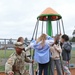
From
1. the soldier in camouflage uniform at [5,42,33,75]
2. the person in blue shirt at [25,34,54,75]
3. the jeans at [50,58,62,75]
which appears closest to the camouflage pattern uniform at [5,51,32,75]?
the soldier in camouflage uniform at [5,42,33,75]

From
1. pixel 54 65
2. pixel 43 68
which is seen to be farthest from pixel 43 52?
pixel 54 65

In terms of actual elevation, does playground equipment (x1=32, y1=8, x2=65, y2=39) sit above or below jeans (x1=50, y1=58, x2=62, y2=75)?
above

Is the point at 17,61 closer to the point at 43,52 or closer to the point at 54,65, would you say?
the point at 43,52

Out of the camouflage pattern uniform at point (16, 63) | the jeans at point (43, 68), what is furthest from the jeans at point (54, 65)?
the camouflage pattern uniform at point (16, 63)

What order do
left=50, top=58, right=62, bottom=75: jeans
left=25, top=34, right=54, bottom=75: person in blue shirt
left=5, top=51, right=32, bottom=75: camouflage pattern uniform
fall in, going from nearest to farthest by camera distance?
left=5, top=51, right=32, bottom=75: camouflage pattern uniform → left=25, top=34, right=54, bottom=75: person in blue shirt → left=50, top=58, right=62, bottom=75: jeans

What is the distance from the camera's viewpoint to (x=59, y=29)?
29.3 feet

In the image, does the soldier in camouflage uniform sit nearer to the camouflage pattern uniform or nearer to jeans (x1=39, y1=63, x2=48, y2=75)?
the camouflage pattern uniform

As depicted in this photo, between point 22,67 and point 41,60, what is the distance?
83.7 inches

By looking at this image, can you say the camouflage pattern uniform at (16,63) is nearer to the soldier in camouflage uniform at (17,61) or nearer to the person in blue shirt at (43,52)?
the soldier in camouflage uniform at (17,61)

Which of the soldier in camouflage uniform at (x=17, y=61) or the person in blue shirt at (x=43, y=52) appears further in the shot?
the person in blue shirt at (x=43, y=52)

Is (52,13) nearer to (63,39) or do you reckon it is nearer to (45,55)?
(63,39)

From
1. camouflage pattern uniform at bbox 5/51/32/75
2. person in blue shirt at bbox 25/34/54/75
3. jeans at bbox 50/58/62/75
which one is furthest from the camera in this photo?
jeans at bbox 50/58/62/75

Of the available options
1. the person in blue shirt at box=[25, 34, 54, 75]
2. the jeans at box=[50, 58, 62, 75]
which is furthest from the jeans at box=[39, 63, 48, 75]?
the jeans at box=[50, 58, 62, 75]

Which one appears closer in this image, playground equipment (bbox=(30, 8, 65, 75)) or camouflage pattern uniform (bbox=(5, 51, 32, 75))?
camouflage pattern uniform (bbox=(5, 51, 32, 75))
